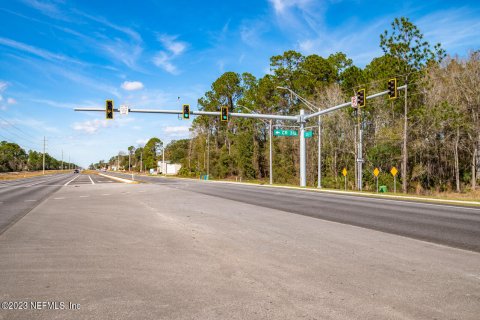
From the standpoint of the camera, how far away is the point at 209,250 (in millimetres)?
6816

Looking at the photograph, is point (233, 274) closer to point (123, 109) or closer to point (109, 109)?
point (109, 109)

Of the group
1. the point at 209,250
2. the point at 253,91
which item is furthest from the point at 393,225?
the point at 253,91

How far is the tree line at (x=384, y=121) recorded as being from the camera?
1208 inches

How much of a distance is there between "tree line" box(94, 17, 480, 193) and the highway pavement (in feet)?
86.5

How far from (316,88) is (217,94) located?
2944 cm

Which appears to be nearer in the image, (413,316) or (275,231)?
(413,316)

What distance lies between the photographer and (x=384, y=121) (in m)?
39.1

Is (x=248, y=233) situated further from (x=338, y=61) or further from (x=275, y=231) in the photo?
(x=338, y=61)

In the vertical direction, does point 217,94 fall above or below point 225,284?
above

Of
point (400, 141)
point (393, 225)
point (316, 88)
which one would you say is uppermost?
point (316, 88)

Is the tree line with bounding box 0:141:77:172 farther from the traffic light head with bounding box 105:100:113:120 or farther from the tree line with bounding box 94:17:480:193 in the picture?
the traffic light head with bounding box 105:100:113:120

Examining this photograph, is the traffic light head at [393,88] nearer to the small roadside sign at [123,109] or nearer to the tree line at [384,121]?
the tree line at [384,121]

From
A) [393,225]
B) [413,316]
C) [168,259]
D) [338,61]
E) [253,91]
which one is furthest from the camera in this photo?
[253,91]

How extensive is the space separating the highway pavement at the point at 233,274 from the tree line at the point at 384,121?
86.5 feet
